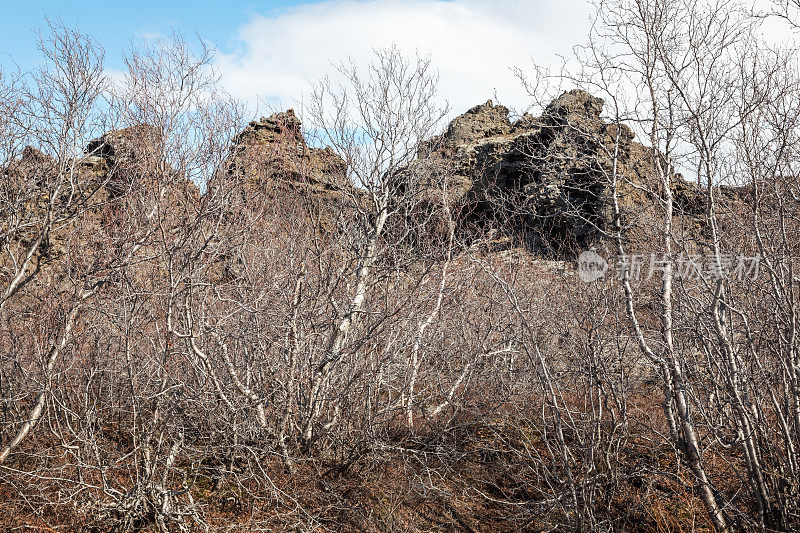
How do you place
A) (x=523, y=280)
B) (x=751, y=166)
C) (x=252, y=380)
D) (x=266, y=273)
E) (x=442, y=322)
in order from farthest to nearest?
(x=523, y=280) < (x=442, y=322) < (x=266, y=273) < (x=252, y=380) < (x=751, y=166)

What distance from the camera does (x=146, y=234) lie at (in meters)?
5.77

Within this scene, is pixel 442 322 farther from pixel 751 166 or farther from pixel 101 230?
pixel 101 230

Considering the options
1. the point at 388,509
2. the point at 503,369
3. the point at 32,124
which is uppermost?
the point at 32,124

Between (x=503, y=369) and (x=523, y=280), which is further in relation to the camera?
(x=523, y=280)

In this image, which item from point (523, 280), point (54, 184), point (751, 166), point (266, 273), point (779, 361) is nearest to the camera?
point (779, 361)

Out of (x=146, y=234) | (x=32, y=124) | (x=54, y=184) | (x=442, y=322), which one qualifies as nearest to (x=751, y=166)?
(x=442, y=322)

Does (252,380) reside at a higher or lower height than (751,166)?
lower

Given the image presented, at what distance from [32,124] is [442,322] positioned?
5648 mm

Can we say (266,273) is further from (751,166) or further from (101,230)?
(751,166)

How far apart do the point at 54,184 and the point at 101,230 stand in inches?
38.1

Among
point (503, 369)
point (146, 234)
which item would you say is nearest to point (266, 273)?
point (146, 234)

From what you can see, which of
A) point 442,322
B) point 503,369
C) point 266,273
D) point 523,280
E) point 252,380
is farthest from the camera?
point 523,280

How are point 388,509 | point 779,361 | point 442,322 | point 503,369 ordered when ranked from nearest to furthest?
1. point 779,361
2. point 388,509
3. point 442,322
4. point 503,369

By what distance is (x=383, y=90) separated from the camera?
7008mm
